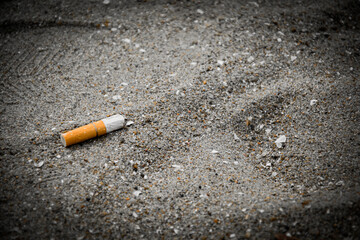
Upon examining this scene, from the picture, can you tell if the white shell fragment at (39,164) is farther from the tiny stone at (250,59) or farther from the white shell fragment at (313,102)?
the white shell fragment at (313,102)

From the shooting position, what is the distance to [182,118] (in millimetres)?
1888

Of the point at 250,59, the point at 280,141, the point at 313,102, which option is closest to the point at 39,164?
the point at 280,141

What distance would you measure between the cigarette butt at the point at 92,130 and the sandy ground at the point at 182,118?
6cm

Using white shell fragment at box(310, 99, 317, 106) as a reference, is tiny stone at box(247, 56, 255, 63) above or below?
above

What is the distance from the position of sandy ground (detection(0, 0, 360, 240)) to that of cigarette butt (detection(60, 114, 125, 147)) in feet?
0.20

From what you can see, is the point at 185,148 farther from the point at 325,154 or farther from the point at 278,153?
A: the point at 325,154

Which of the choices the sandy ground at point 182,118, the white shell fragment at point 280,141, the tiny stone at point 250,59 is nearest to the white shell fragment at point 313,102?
the sandy ground at point 182,118

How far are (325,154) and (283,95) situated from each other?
54 centimetres

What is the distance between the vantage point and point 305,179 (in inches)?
62.8

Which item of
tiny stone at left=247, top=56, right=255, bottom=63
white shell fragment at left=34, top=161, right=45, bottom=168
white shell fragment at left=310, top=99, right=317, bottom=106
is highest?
tiny stone at left=247, top=56, right=255, bottom=63

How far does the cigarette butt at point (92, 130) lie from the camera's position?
5.51 feet

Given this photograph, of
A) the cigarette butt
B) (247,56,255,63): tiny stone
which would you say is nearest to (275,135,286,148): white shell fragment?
(247,56,255,63): tiny stone

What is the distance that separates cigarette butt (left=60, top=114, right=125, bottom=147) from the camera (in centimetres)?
168

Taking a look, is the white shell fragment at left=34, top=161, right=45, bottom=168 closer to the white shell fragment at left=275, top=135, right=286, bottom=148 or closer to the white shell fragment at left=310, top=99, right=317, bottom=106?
the white shell fragment at left=275, top=135, right=286, bottom=148
